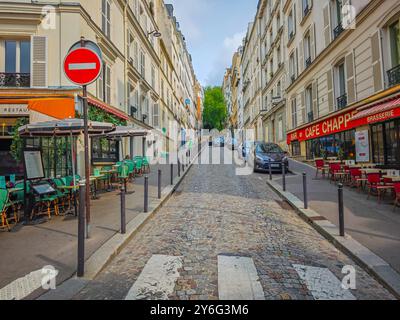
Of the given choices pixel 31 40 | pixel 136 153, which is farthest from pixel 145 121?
pixel 31 40

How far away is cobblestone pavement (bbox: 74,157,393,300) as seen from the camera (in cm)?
315

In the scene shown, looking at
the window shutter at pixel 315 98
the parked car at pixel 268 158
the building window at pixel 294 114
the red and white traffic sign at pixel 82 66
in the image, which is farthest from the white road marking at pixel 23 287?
the building window at pixel 294 114

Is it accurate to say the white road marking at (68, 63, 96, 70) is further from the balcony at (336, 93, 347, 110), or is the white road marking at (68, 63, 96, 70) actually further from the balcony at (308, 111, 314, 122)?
the balcony at (308, 111, 314, 122)

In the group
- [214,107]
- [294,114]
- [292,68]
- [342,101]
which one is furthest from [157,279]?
[214,107]

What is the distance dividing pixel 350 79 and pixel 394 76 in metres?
2.96

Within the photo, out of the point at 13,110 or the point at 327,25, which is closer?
the point at 13,110

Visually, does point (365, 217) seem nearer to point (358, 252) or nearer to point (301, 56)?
point (358, 252)

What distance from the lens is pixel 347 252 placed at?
4285 millimetres

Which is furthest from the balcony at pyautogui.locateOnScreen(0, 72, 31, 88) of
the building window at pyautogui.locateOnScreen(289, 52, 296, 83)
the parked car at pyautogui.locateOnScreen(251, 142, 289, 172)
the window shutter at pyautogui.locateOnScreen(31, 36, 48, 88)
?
the building window at pyautogui.locateOnScreen(289, 52, 296, 83)

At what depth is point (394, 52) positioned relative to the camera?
9633mm

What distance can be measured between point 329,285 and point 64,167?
9666 millimetres

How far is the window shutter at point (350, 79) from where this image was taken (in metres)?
11.9

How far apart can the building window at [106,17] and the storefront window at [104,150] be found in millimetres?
5414

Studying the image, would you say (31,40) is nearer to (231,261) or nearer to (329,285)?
(231,261)
